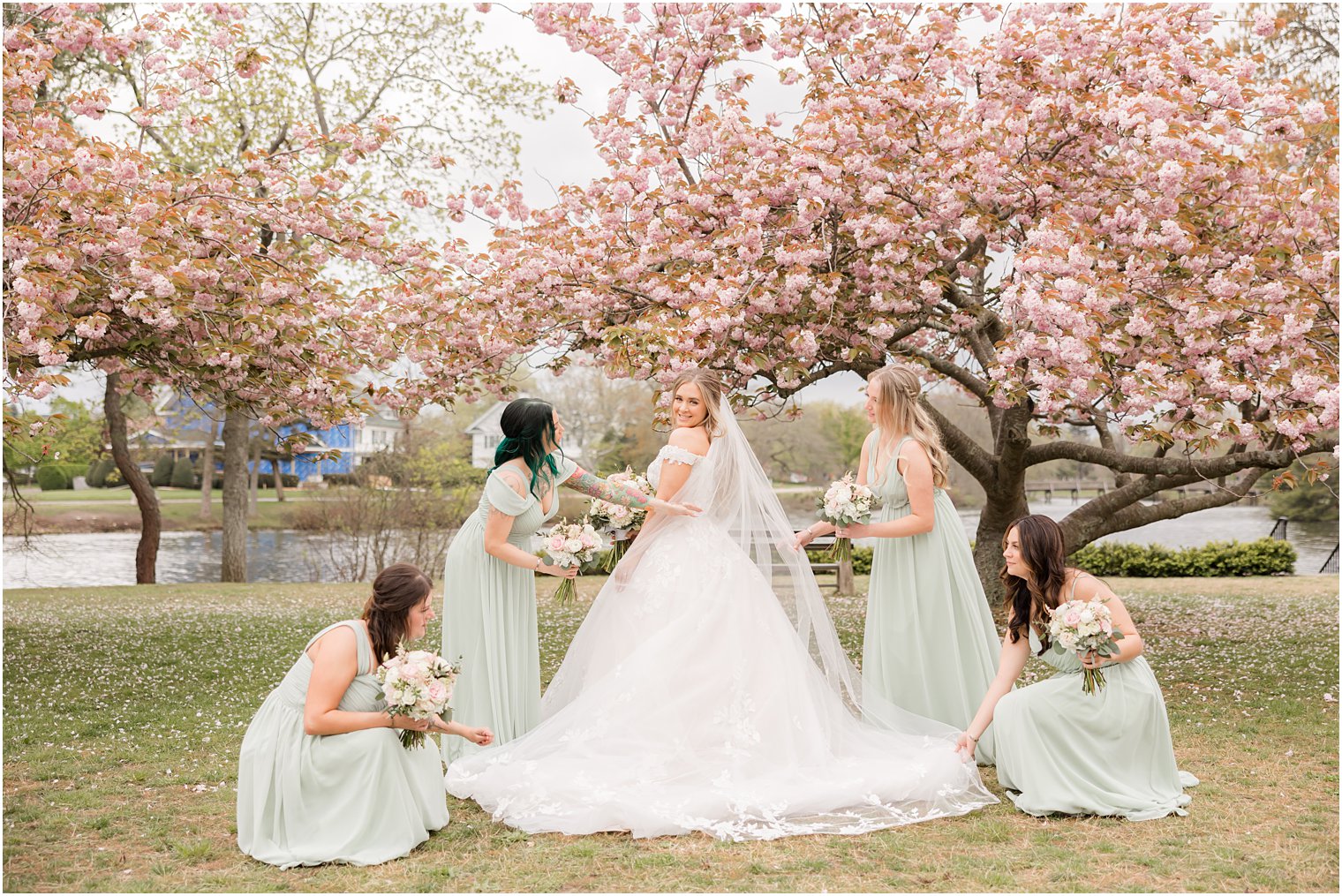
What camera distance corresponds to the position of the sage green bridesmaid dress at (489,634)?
17.0ft

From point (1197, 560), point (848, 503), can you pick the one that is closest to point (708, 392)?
point (848, 503)

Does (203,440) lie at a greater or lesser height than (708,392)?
greater

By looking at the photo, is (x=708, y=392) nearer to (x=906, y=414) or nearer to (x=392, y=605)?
(x=906, y=414)

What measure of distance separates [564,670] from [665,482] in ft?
3.57

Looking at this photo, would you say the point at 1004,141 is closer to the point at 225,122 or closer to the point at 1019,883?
the point at 1019,883

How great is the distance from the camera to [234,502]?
67.2 ft

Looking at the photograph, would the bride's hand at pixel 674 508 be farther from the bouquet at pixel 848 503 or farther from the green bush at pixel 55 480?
the green bush at pixel 55 480

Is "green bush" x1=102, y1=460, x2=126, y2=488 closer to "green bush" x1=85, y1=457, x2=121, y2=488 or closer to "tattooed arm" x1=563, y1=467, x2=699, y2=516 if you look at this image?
"green bush" x1=85, y1=457, x2=121, y2=488

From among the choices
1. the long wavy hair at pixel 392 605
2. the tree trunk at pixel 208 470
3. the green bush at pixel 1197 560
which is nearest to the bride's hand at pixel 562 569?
the long wavy hair at pixel 392 605

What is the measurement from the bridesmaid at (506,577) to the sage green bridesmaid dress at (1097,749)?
1.93 meters

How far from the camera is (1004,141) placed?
29.5 ft

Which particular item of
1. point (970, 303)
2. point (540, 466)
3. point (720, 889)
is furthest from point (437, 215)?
point (720, 889)

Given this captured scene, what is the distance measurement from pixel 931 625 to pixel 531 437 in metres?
2.34

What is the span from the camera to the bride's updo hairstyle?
5320mm
